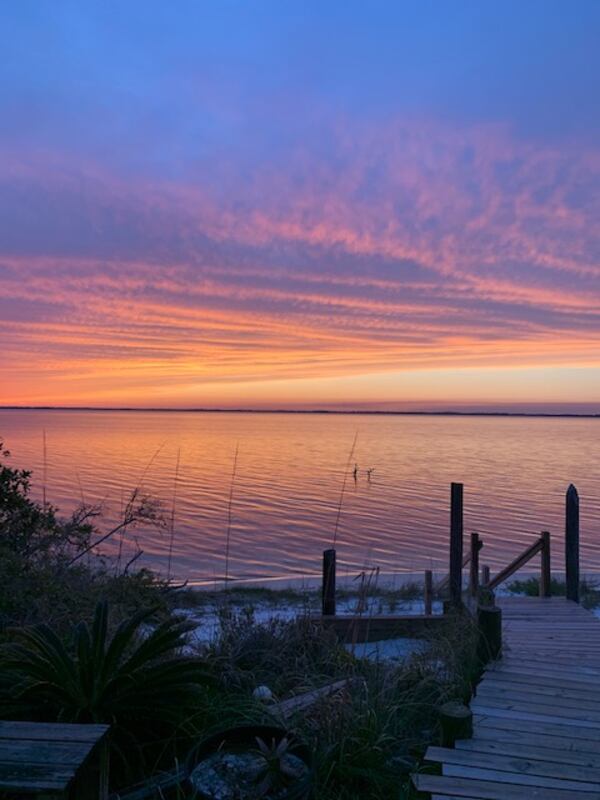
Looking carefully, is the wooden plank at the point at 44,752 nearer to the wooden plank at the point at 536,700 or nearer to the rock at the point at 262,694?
the rock at the point at 262,694

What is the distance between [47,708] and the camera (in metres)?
3.97

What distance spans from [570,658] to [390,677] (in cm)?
236

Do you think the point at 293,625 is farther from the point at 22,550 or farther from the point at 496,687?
the point at 22,550

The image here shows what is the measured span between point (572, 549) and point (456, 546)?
2.30 meters

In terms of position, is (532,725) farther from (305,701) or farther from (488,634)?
(305,701)

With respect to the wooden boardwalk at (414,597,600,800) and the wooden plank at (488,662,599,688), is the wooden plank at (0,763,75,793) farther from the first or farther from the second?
the wooden plank at (488,662,599,688)

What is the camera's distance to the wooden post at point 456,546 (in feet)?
37.9

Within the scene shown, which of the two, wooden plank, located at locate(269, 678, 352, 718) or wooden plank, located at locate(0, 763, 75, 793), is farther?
wooden plank, located at locate(269, 678, 352, 718)

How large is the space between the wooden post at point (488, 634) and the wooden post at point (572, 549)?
13.8 ft

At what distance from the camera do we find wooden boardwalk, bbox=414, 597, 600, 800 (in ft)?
13.5

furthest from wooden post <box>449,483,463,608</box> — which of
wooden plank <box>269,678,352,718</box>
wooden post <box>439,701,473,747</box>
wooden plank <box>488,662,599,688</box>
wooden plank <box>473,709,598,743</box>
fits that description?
wooden post <box>439,701,473,747</box>

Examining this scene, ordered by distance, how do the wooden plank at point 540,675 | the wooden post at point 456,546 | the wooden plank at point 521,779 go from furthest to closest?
the wooden post at point 456,546, the wooden plank at point 540,675, the wooden plank at point 521,779

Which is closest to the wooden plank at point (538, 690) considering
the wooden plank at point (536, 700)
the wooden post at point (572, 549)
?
the wooden plank at point (536, 700)

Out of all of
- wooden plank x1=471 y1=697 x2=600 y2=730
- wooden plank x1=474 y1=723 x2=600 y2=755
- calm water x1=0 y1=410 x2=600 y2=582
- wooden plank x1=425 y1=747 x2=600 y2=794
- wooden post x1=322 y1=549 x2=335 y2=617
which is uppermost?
wooden plank x1=425 y1=747 x2=600 y2=794
